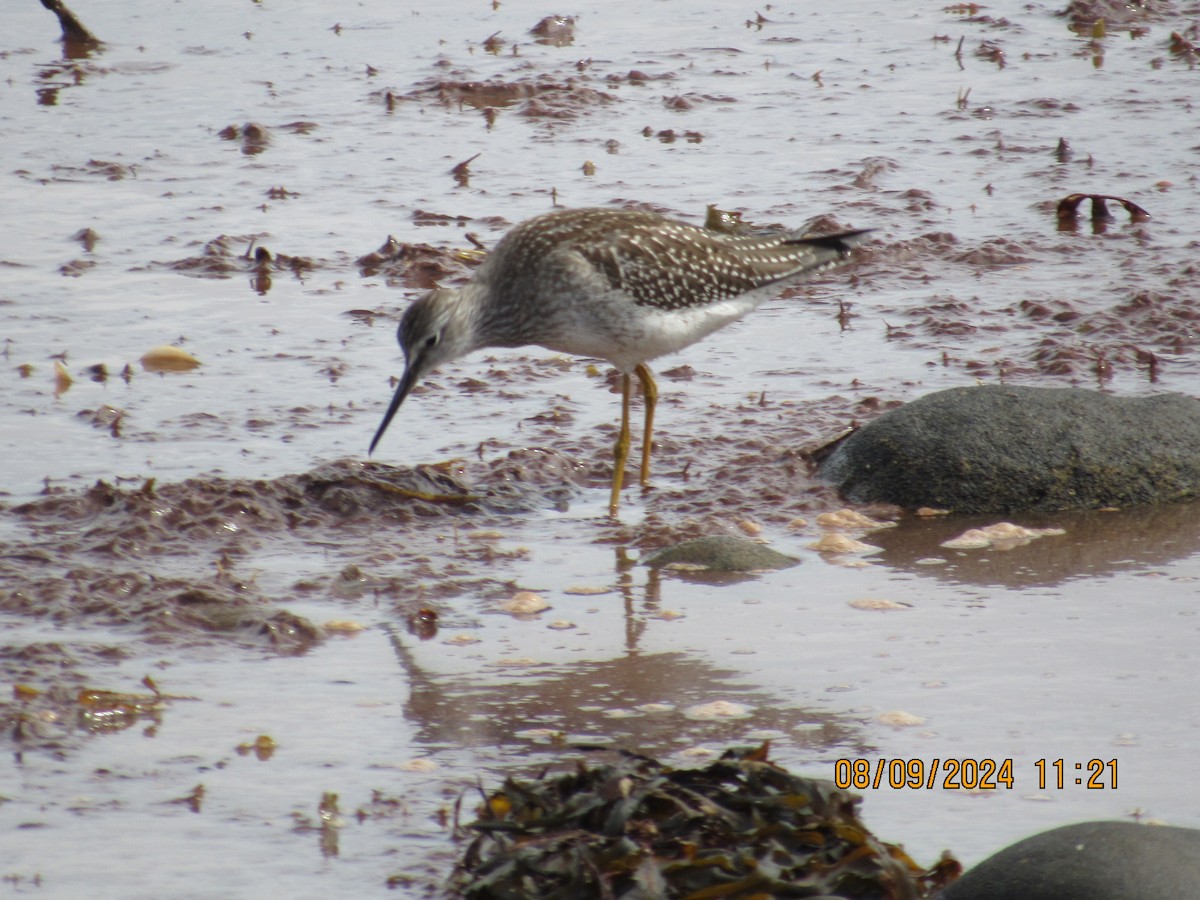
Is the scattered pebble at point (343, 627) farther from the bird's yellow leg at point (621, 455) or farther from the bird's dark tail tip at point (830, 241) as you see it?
the bird's dark tail tip at point (830, 241)

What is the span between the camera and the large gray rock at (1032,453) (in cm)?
671

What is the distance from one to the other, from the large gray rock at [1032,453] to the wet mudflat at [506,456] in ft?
0.48

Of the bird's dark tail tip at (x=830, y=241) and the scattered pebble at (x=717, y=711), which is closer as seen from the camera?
the scattered pebble at (x=717, y=711)

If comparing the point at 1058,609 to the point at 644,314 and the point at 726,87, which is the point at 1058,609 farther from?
the point at 726,87

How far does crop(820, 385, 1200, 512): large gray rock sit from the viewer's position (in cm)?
671

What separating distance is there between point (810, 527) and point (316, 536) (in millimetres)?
2012

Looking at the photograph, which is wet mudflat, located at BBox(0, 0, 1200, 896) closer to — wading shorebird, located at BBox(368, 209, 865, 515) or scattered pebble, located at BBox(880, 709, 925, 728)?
scattered pebble, located at BBox(880, 709, 925, 728)

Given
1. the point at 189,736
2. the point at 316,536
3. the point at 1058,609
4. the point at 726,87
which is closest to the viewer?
the point at 189,736

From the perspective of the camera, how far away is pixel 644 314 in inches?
287

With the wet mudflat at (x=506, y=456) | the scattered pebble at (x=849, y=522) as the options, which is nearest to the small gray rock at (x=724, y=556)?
the wet mudflat at (x=506, y=456)

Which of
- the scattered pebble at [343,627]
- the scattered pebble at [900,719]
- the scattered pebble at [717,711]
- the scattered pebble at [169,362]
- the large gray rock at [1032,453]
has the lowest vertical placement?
the scattered pebble at [717,711]

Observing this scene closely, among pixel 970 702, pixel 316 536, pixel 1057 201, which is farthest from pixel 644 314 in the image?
pixel 1057 201
